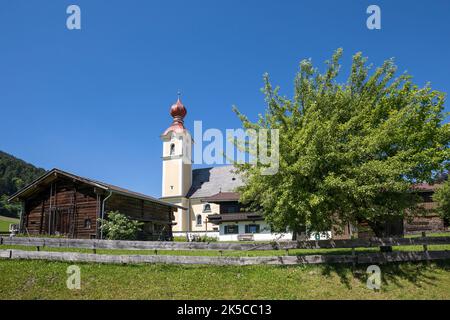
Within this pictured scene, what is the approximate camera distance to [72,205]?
1126 inches

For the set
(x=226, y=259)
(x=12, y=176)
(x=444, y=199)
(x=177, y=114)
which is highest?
(x=177, y=114)

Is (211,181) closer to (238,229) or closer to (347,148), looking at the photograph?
(238,229)

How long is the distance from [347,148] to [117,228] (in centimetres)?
1763

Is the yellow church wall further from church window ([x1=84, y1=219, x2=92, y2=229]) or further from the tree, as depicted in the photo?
the tree

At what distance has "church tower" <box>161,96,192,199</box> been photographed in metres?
61.5

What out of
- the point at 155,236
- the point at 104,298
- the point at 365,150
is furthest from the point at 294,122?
the point at 155,236

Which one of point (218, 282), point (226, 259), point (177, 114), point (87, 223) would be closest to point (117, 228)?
point (87, 223)

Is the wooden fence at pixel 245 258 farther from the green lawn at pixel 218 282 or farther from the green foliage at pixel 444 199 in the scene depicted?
the green foliage at pixel 444 199

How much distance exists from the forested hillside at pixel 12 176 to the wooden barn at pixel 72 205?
3038 inches

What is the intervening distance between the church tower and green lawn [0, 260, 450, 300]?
47.0 m

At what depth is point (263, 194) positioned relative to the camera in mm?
13680

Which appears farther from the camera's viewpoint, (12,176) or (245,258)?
(12,176)
